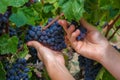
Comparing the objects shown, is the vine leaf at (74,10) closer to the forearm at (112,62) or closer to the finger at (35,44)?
the finger at (35,44)

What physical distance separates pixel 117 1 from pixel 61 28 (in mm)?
298

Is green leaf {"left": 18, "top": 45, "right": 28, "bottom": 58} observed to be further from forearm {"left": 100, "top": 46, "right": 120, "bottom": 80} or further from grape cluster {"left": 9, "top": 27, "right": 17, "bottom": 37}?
forearm {"left": 100, "top": 46, "right": 120, "bottom": 80}

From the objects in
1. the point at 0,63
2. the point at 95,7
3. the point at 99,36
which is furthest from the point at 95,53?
the point at 0,63

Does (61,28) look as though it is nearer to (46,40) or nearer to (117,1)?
(46,40)

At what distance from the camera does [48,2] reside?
181 cm

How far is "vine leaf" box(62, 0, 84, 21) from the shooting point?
4.87 feet

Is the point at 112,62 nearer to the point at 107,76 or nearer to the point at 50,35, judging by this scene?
the point at 107,76

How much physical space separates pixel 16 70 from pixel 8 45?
0.42 ft

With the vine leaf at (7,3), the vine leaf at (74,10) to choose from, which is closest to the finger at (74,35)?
the vine leaf at (74,10)

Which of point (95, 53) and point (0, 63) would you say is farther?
point (95, 53)

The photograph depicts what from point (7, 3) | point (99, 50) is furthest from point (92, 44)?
point (7, 3)

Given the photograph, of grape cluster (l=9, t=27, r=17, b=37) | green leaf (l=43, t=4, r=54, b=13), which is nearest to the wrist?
green leaf (l=43, t=4, r=54, b=13)

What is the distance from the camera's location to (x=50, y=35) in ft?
5.18

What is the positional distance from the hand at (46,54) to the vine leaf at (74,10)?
8.4 inches
